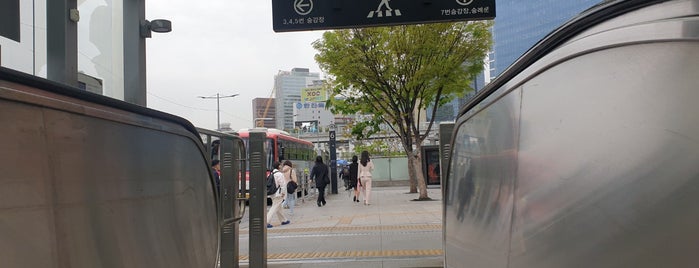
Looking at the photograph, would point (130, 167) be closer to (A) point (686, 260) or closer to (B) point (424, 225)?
(A) point (686, 260)

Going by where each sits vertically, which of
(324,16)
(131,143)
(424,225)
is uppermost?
(324,16)

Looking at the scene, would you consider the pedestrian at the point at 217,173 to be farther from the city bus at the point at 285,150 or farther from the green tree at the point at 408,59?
the city bus at the point at 285,150

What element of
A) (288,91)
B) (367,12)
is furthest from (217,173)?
(288,91)

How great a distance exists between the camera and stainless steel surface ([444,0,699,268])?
1.31 m

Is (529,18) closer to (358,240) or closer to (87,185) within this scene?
(358,240)

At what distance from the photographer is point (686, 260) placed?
1276mm

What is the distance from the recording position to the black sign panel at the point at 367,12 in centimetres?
698

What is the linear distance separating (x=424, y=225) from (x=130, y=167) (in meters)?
8.00

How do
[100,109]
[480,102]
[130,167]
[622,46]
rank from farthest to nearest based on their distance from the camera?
[480,102] → [130,167] → [100,109] → [622,46]

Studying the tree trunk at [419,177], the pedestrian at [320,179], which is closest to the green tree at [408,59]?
the tree trunk at [419,177]

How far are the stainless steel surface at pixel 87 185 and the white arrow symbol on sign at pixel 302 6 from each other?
3930 mm

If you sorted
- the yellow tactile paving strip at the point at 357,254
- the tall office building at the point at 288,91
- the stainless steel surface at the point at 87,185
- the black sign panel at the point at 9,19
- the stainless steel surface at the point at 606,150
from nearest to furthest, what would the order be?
the stainless steel surface at the point at 606,150 < the stainless steel surface at the point at 87,185 < the black sign panel at the point at 9,19 < the yellow tactile paving strip at the point at 357,254 < the tall office building at the point at 288,91

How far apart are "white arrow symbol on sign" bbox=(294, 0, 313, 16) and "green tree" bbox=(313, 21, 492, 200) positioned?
28.6 feet

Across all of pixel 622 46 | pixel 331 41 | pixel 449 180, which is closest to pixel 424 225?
pixel 449 180
